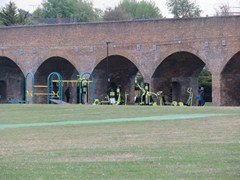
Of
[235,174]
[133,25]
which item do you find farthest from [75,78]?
[235,174]

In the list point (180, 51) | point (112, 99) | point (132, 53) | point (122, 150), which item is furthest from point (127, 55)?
point (122, 150)

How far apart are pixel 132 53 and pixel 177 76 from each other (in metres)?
3.47

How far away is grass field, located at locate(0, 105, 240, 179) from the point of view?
11.0 metres

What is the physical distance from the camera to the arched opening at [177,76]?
159ft

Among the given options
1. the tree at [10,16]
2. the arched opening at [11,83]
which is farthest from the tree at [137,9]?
the arched opening at [11,83]

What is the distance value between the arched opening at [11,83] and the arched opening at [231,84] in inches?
725

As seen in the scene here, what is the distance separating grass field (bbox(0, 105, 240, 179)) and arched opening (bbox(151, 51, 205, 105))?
87.9ft

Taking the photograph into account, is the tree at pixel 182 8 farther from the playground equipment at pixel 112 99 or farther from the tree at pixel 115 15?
the playground equipment at pixel 112 99

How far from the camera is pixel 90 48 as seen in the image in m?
50.8

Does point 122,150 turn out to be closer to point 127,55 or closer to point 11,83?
point 127,55

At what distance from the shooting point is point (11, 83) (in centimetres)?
5866

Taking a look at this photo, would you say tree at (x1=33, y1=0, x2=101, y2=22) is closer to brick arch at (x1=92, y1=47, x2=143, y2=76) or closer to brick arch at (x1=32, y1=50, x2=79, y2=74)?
brick arch at (x1=32, y1=50, x2=79, y2=74)

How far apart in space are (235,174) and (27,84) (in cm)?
4431

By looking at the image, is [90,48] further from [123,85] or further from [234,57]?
[234,57]
